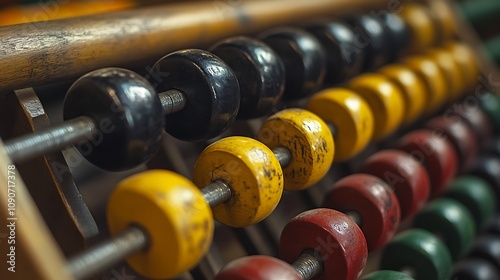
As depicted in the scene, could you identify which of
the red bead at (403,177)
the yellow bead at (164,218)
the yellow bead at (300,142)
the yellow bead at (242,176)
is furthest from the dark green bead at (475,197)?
the yellow bead at (164,218)

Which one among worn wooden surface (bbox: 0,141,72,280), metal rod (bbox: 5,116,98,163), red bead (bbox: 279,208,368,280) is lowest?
red bead (bbox: 279,208,368,280)

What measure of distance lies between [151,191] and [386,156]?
445 mm

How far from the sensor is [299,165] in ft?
2.13

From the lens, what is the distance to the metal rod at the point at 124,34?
57cm

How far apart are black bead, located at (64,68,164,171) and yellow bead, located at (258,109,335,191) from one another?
6.7 inches

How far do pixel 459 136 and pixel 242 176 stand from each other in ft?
1.80

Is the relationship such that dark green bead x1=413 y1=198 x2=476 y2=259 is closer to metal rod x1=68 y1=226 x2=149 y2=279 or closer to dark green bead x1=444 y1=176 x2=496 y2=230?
dark green bead x1=444 y1=176 x2=496 y2=230

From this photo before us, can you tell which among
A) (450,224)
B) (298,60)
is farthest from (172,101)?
(450,224)

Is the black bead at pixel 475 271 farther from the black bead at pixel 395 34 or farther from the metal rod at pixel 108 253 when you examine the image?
the metal rod at pixel 108 253

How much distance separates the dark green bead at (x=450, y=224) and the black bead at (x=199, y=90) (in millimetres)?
381

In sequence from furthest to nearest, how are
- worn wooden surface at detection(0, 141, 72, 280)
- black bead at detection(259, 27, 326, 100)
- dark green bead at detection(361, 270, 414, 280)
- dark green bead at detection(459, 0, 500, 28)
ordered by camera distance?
1. dark green bead at detection(459, 0, 500, 28)
2. black bead at detection(259, 27, 326, 100)
3. dark green bead at detection(361, 270, 414, 280)
4. worn wooden surface at detection(0, 141, 72, 280)

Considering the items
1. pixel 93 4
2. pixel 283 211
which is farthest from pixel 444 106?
pixel 93 4

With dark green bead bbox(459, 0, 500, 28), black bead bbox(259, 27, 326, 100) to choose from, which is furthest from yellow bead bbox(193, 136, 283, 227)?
dark green bead bbox(459, 0, 500, 28)

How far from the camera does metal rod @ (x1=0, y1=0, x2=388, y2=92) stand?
0.57 metres
